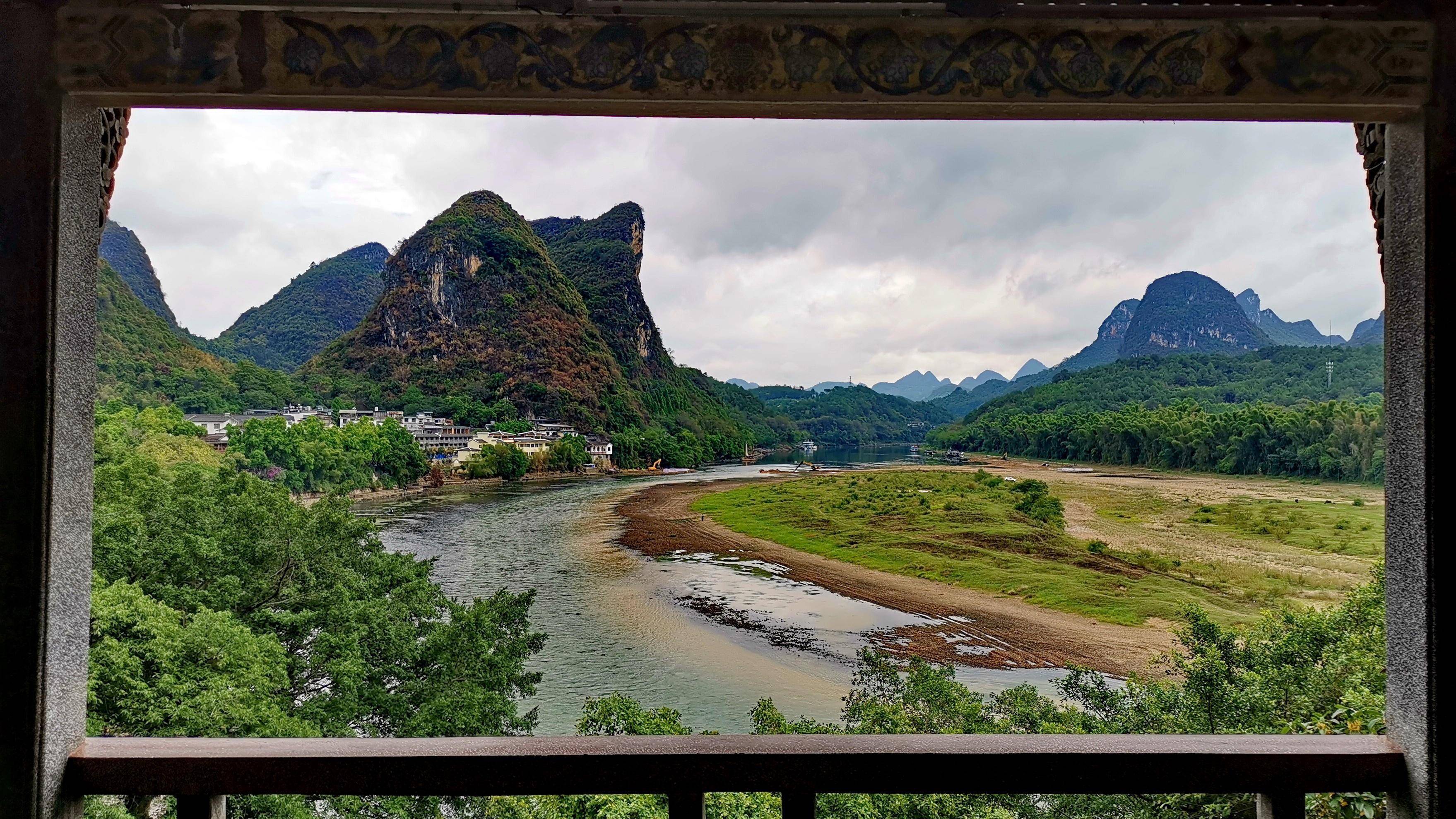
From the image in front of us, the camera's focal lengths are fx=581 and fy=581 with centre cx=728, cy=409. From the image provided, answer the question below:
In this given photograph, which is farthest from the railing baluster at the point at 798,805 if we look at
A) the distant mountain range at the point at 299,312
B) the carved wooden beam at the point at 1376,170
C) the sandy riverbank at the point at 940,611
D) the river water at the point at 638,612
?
the distant mountain range at the point at 299,312

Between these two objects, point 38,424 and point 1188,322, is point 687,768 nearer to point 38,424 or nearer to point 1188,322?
point 38,424

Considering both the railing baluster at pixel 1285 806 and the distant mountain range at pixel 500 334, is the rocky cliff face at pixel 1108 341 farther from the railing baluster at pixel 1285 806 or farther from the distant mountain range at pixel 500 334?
the railing baluster at pixel 1285 806

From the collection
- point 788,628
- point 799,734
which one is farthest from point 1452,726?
point 788,628

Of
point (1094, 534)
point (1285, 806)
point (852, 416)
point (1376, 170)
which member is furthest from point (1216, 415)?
point (852, 416)

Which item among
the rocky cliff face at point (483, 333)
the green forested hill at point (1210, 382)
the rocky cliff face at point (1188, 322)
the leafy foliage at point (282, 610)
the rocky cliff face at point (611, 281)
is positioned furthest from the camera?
the rocky cliff face at point (611, 281)

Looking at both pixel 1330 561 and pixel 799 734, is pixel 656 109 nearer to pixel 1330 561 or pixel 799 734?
pixel 799 734

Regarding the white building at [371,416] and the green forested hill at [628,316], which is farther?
the green forested hill at [628,316]

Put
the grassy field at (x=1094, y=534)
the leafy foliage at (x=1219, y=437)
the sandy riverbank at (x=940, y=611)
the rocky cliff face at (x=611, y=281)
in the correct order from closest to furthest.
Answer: the leafy foliage at (x=1219, y=437) → the grassy field at (x=1094, y=534) → the sandy riverbank at (x=940, y=611) → the rocky cliff face at (x=611, y=281)

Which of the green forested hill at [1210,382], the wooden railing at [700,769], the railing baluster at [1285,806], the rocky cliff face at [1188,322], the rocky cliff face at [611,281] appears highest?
the rocky cliff face at [611,281]
